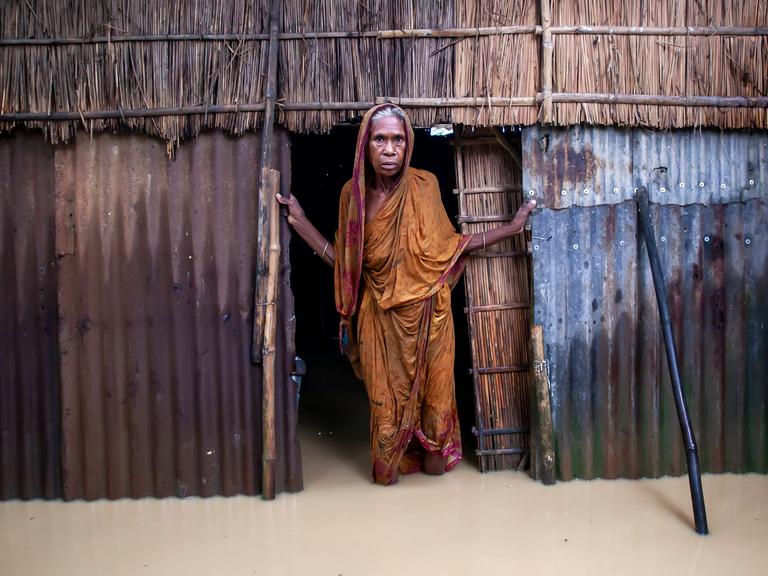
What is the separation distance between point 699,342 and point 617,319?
0.53 metres

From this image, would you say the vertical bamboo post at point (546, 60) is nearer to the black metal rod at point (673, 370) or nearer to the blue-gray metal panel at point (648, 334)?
the blue-gray metal panel at point (648, 334)

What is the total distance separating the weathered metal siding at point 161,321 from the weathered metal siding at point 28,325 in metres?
0.10

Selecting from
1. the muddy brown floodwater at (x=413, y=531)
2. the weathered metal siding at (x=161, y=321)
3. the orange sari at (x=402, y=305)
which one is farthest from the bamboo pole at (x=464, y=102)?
the muddy brown floodwater at (x=413, y=531)

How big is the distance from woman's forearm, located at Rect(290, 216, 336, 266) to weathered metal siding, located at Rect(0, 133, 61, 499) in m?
1.47

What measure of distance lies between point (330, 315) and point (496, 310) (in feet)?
13.7

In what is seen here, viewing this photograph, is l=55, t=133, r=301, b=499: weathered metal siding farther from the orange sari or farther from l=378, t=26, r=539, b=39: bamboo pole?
l=378, t=26, r=539, b=39: bamboo pole

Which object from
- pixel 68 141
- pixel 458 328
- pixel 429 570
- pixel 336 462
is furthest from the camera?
pixel 458 328

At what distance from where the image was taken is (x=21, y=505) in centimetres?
404

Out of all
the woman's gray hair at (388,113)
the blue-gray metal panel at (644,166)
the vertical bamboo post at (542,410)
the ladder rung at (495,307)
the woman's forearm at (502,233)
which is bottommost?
the vertical bamboo post at (542,410)

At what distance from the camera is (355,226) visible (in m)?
4.07

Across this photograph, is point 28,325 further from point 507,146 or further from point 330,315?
point 330,315

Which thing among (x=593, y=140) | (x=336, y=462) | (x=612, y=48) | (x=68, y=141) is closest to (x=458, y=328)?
(x=336, y=462)

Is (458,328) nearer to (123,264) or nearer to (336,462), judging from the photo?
(336,462)

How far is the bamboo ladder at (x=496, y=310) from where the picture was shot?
437cm
